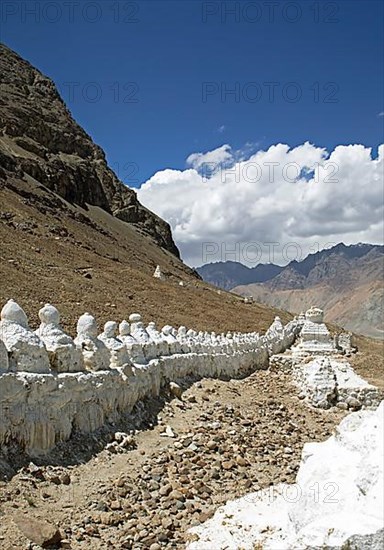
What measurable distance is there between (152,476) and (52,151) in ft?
255

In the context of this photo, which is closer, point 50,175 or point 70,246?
point 70,246

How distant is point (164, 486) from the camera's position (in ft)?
26.2

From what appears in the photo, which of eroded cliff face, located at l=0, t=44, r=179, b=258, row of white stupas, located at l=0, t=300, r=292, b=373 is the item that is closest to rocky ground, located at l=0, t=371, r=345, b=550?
row of white stupas, located at l=0, t=300, r=292, b=373

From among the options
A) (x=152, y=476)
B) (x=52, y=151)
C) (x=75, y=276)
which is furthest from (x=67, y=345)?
(x=52, y=151)

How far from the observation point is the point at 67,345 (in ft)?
→ 28.2

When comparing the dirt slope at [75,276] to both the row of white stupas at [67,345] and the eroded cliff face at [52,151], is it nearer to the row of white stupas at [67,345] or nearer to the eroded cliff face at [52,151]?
the eroded cliff face at [52,151]

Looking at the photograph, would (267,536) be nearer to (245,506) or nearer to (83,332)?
(245,506)

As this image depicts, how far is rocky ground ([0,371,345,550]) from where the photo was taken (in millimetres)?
6480

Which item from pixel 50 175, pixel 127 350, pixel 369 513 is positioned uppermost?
pixel 50 175

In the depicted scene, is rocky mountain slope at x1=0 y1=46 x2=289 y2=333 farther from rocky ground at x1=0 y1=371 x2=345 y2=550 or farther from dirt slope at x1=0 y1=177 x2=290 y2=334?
rocky ground at x1=0 y1=371 x2=345 y2=550

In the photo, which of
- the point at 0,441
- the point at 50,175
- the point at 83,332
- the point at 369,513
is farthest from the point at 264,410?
the point at 50,175

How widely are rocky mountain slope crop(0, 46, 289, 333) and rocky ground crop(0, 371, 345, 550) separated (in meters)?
11.2

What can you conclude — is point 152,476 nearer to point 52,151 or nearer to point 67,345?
point 67,345

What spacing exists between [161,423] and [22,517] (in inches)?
179
